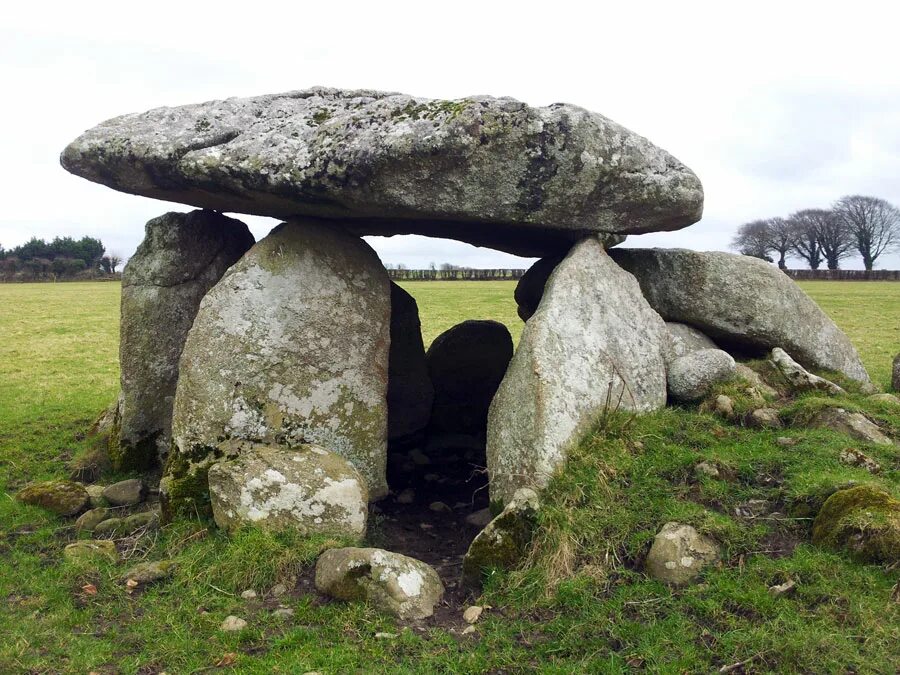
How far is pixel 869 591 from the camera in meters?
4.85

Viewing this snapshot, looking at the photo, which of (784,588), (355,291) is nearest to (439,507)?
(355,291)

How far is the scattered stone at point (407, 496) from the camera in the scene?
848 centimetres

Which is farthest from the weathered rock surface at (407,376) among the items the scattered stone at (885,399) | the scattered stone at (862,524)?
the scattered stone at (862,524)

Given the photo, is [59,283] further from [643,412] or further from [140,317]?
[643,412]

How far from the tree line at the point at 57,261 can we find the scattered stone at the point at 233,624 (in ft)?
230

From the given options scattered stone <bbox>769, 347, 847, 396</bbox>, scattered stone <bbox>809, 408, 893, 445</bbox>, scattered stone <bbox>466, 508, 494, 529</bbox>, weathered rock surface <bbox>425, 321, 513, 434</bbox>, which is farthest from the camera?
weathered rock surface <bbox>425, 321, 513, 434</bbox>

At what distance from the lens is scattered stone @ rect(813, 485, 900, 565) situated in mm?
5059

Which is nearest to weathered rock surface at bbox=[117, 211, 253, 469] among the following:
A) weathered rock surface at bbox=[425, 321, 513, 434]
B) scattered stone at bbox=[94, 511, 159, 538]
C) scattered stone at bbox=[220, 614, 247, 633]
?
scattered stone at bbox=[94, 511, 159, 538]

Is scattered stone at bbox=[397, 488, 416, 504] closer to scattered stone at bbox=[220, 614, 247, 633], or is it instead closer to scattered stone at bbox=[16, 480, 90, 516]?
scattered stone at bbox=[220, 614, 247, 633]

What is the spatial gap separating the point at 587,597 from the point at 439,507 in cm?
320

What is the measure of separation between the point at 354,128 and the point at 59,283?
65.2 meters

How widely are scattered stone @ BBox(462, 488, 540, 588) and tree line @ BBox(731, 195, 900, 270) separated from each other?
2885 inches

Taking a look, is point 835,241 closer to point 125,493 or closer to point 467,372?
point 467,372

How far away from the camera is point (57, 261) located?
71312 millimetres
